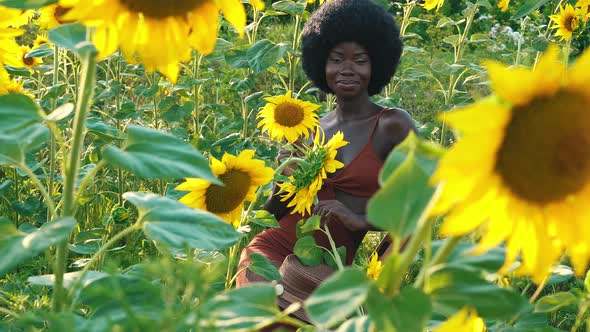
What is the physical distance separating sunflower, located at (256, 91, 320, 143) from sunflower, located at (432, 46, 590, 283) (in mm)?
1485

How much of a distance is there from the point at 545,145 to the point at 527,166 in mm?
20

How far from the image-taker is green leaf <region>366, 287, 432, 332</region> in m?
0.60

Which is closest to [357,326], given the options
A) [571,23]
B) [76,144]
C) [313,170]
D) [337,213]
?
[76,144]

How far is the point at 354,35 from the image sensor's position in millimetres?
2273

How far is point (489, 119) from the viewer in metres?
0.59

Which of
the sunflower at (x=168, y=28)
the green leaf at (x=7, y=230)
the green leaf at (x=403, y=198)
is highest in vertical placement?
the sunflower at (x=168, y=28)

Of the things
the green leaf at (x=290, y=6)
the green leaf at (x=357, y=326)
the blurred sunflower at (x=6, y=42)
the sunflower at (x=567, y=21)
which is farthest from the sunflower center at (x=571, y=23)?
the green leaf at (x=357, y=326)

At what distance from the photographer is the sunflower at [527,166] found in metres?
0.59

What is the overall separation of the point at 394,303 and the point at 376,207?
0.22ft

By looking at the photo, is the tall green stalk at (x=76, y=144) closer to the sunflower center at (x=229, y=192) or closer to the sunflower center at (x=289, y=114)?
the sunflower center at (x=229, y=192)

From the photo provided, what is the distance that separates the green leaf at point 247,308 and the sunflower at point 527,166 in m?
0.15

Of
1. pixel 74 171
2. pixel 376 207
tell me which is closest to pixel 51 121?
pixel 74 171

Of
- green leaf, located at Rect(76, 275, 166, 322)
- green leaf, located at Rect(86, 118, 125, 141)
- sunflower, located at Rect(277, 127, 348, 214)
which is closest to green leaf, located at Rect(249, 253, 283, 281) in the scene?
sunflower, located at Rect(277, 127, 348, 214)

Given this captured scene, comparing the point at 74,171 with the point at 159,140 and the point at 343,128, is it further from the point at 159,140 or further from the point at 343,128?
the point at 343,128
